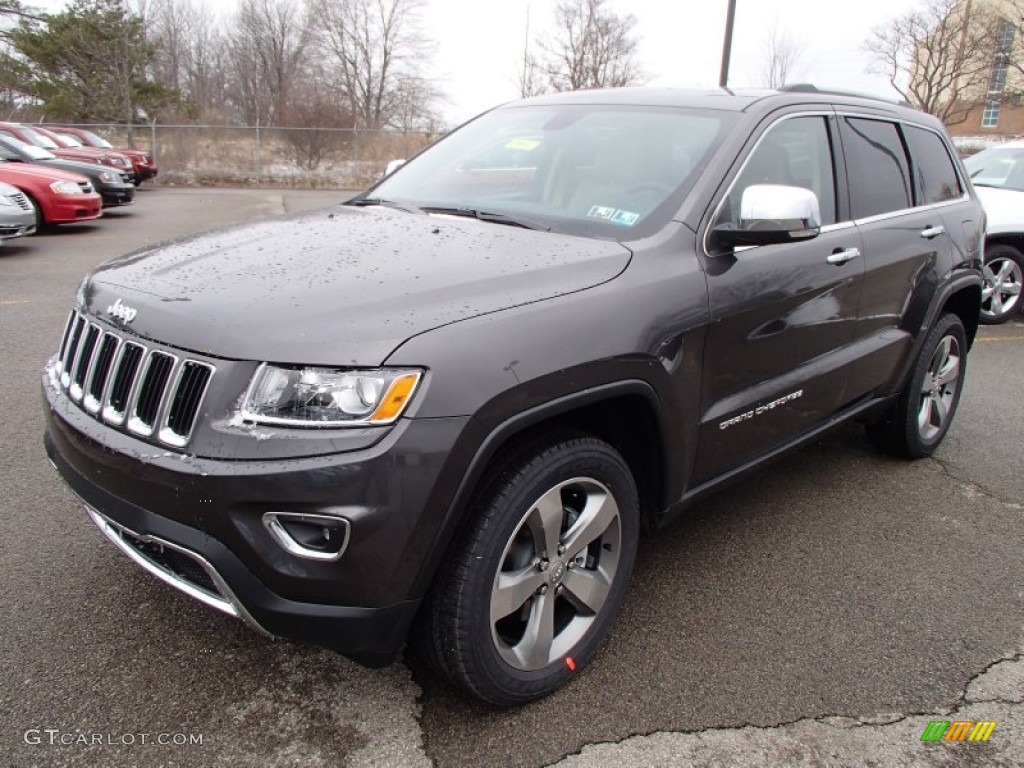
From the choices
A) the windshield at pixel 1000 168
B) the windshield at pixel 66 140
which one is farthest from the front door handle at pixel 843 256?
the windshield at pixel 66 140

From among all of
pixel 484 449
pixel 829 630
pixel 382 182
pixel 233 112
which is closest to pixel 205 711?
pixel 484 449

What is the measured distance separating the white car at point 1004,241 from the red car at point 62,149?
15.2 metres

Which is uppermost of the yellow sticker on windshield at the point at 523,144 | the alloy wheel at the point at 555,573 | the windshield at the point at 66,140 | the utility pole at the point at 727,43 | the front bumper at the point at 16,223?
the utility pole at the point at 727,43

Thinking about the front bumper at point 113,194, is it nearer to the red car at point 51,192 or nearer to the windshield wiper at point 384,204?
the red car at point 51,192

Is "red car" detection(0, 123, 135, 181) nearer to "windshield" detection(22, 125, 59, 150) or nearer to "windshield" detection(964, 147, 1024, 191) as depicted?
"windshield" detection(22, 125, 59, 150)

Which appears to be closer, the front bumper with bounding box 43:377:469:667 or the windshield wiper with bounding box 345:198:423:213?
Result: the front bumper with bounding box 43:377:469:667

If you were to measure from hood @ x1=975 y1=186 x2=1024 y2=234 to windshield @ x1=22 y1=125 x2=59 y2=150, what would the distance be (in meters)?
17.1

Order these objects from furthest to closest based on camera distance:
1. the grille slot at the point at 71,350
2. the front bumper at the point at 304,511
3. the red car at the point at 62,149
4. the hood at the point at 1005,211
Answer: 1. the red car at the point at 62,149
2. the hood at the point at 1005,211
3. the grille slot at the point at 71,350
4. the front bumper at the point at 304,511

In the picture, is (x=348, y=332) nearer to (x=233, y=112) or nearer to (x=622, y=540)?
(x=622, y=540)

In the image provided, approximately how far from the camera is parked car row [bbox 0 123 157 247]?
10.2 metres

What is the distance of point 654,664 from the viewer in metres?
2.52

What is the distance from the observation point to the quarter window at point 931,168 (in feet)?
13.0

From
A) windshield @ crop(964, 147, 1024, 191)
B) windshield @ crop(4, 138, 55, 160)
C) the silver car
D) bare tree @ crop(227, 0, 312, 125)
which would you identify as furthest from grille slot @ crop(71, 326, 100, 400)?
bare tree @ crop(227, 0, 312, 125)

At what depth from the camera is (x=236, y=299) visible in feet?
6.61
